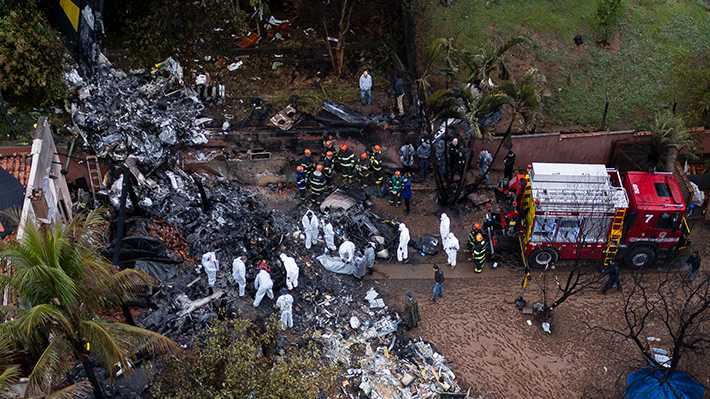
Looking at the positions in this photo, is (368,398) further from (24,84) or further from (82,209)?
(24,84)

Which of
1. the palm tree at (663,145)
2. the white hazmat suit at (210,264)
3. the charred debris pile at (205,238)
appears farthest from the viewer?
the palm tree at (663,145)

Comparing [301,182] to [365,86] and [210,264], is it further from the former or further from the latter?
[210,264]

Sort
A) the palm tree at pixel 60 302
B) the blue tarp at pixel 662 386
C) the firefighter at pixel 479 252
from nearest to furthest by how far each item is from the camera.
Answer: the palm tree at pixel 60 302 < the blue tarp at pixel 662 386 < the firefighter at pixel 479 252

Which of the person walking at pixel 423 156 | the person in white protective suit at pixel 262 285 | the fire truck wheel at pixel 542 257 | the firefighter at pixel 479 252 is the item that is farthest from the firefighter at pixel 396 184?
the person in white protective suit at pixel 262 285

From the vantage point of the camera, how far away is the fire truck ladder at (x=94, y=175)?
66.7 feet

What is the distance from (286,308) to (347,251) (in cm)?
261

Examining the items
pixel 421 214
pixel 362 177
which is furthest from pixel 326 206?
pixel 421 214

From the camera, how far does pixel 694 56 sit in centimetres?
2569

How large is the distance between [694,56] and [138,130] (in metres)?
22.3

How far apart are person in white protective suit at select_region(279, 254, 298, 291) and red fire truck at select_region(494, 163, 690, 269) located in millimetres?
6920

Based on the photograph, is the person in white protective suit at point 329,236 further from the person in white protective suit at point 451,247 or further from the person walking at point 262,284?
the person in white protective suit at point 451,247

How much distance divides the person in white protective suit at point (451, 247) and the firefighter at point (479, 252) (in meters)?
0.58

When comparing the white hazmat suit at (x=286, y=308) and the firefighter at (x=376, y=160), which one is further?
the firefighter at (x=376, y=160)

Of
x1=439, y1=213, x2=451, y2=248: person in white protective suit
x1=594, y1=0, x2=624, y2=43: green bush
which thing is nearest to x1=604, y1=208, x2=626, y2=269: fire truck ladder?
x1=439, y1=213, x2=451, y2=248: person in white protective suit
